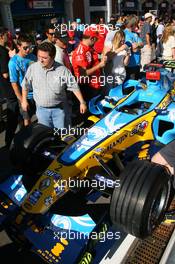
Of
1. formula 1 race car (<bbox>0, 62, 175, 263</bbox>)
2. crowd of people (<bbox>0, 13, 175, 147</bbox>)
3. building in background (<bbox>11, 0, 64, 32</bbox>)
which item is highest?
building in background (<bbox>11, 0, 64, 32</bbox>)

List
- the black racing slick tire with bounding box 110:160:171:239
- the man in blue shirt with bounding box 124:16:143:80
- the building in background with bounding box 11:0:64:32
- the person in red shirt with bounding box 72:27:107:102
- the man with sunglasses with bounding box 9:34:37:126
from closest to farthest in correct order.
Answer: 1. the black racing slick tire with bounding box 110:160:171:239
2. the man with sunglasses with bounding box 9:34:37:126
3. the person in red shirt with bounding box 72:27:107:102
4. the man in blue shirt with bounding box 124:16:143:80
5. the building in background with bounding box 11:0:64:32

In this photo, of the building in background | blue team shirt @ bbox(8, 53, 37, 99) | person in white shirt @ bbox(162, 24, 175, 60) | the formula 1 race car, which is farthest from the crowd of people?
the building in background

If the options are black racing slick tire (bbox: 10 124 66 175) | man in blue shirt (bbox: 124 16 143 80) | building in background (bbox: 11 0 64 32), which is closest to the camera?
black racing slick tire (bbox: 10 124 66 175)

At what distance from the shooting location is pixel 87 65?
4547mm

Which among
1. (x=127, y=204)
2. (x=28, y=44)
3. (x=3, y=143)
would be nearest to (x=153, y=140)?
(x=127, y=204)

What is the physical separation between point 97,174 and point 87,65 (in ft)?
7.72

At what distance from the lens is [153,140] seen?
3.45 metres

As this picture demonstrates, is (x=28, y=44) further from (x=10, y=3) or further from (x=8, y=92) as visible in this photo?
(x=10, y=3)

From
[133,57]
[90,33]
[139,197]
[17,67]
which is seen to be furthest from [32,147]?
[133,57]

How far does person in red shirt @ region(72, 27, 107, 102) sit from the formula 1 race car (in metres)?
0.74

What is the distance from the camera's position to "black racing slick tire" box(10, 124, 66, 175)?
3129 millimetres

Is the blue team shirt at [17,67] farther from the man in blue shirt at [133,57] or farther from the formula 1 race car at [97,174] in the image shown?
the man in blue shirt at [133,57]

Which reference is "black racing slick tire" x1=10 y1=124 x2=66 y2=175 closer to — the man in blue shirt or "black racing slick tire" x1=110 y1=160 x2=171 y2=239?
"black racing slick tire" x1=110 y1=160 x2=171 y2=239

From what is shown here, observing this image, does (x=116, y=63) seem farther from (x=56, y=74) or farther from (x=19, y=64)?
(x=56, y=74)
